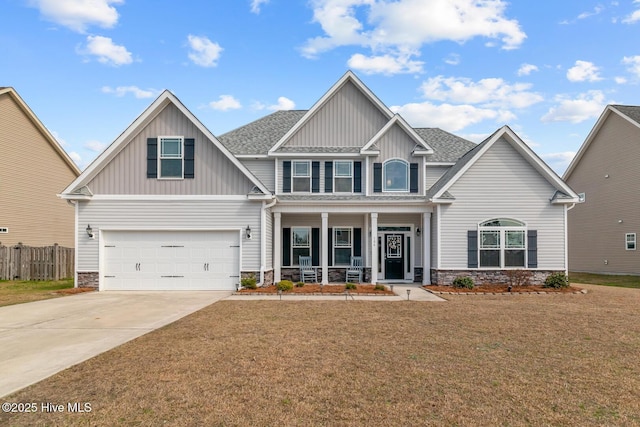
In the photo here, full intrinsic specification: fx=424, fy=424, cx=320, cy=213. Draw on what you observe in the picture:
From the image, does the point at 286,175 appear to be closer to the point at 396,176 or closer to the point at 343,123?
the point at 343,123

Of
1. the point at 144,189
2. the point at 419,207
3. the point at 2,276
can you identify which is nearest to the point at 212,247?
the point at 144,189

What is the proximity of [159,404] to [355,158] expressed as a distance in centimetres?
1465

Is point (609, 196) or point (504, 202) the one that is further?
point (609, 196)

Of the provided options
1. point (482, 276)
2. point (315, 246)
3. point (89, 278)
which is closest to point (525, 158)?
point (482, 276)

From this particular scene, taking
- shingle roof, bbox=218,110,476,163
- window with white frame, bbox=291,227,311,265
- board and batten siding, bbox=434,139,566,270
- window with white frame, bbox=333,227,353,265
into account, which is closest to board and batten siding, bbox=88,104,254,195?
shingle roof, bbox=218,110,476,163

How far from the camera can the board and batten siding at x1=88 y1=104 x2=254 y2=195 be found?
1622 cm

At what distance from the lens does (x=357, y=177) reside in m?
18.4

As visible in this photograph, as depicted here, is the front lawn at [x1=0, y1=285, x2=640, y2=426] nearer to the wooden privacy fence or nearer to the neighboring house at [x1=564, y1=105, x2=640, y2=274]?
the wooden privacy fence

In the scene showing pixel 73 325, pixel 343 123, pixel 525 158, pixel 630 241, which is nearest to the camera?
pixel 73 325

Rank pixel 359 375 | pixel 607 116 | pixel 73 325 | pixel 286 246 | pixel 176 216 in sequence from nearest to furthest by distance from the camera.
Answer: pixel 359 375 → pixel 73 325 → pixel 176 216 → pixel 286 246 → pixel 607 116

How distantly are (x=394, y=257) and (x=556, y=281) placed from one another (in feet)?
21.0

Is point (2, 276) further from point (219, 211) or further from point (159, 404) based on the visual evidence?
point (159, 404)

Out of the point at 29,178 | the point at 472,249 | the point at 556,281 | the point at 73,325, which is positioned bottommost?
the point at 73,325

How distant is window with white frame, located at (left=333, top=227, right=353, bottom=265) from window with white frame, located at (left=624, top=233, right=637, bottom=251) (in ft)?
52.2
